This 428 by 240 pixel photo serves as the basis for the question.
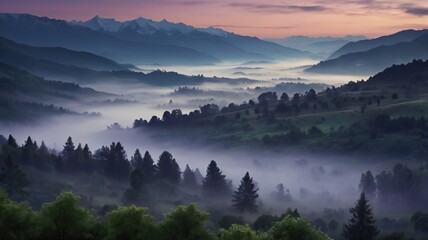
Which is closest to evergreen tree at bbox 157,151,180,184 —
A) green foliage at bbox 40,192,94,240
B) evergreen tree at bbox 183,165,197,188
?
evergreen tree at bbox 183,165,197,188

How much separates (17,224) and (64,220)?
5582 millimetres

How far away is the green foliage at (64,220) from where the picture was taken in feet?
199

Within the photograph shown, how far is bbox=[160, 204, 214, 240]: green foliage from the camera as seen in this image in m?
61.7

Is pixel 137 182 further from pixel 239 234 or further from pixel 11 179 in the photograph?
pixel 239 234

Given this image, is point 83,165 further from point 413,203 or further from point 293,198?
point 413,203

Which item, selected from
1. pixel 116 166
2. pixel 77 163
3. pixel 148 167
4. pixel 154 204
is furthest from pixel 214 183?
pixel 77 163

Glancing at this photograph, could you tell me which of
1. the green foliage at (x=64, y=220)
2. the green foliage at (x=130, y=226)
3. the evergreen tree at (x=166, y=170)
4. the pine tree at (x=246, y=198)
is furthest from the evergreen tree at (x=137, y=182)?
the green foliage at (x=130, y=226)

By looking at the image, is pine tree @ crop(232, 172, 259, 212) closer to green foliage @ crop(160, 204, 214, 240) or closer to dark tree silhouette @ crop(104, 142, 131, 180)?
dark tree silhouette @ crop(104, 142, 131, 180)

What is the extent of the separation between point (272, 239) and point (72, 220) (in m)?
25.0

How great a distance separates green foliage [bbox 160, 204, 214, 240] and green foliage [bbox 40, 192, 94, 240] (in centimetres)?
1035

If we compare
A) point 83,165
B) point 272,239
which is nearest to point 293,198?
point 83,165

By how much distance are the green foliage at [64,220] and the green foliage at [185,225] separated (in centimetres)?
1035

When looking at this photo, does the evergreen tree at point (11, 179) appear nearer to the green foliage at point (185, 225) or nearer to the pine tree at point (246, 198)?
the pine tree at point (246, 198)

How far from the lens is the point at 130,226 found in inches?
2381
